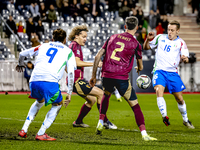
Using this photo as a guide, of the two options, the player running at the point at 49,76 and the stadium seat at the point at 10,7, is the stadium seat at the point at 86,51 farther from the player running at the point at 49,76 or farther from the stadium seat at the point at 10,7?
the player running at the point at 49,76

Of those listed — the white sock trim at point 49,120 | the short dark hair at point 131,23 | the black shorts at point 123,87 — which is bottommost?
the white sock trim at point 49,120

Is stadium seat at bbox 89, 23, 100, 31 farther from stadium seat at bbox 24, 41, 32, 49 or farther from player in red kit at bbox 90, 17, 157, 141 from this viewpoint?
player in red kit at bbox 90, 17, 157, 141

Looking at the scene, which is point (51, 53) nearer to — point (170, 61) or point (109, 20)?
point (170, 61)

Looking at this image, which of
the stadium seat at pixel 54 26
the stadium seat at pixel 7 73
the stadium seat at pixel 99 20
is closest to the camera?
the stadium seat at pixel 7 73

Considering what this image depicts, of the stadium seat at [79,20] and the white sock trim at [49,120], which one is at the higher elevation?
the stadium seat at [79,20]

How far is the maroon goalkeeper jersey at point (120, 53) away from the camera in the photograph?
571 centimetres

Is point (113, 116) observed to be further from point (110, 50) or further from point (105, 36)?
point (105, 36)

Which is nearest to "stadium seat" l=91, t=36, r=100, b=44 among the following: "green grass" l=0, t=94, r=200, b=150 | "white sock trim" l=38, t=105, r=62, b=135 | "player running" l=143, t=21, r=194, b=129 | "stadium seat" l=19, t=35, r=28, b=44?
"stadium seat" l=19, t=35, r=28, b=44

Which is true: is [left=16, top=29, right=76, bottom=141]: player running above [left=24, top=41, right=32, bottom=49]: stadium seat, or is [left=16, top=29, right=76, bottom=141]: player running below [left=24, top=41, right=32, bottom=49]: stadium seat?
above

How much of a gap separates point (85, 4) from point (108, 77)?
15816 mm

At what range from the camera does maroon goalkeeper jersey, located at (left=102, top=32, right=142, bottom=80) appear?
5.71 metres

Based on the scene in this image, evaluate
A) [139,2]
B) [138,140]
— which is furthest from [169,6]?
[138,140]

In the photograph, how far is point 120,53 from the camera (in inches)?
225

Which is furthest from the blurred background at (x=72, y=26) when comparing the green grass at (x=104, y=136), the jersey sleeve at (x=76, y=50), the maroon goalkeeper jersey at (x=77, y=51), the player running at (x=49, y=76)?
the player running at (x=49, y=76)
